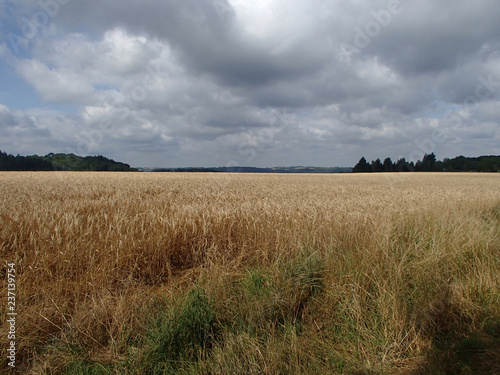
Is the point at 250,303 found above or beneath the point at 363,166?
beneath

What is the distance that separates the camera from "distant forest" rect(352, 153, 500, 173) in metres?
76.0

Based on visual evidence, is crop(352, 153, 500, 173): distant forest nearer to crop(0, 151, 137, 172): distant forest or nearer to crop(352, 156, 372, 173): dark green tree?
crop(352, 156, 372, 173): dark green tree

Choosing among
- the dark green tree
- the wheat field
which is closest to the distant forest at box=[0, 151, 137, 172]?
the wheat field

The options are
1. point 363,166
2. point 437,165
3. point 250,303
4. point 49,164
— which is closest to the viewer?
point 250,303

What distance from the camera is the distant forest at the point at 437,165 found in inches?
2992

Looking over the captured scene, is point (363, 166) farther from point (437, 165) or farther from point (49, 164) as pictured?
point (49, 164)

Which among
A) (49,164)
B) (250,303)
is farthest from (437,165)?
(49,164)

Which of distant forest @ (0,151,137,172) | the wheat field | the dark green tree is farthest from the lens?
the dark green tree

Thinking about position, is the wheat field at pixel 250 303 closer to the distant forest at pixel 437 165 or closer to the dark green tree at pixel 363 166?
the distant forest at pixel 437 165

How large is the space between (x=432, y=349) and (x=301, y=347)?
3.88 feet

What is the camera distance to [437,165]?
86.8 m

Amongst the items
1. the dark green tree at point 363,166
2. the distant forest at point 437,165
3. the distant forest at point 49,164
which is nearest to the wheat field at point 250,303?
the distant forest at point 49,164

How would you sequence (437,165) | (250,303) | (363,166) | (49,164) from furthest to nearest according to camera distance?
(363,166) → (437,165) → (49,164) → (250,303)

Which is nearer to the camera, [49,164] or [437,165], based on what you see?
[49,164]
